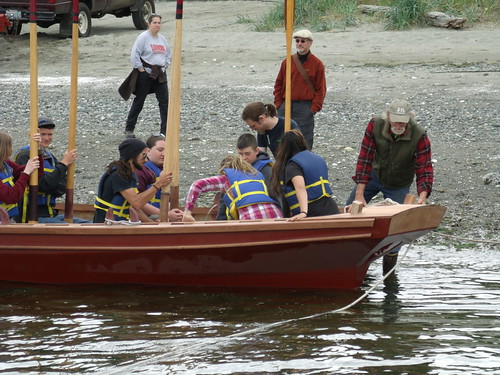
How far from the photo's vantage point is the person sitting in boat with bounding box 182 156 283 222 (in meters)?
7.70

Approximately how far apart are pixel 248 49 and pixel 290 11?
35.3 feet

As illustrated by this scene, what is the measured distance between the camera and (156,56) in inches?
504

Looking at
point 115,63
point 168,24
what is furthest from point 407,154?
point 168,24

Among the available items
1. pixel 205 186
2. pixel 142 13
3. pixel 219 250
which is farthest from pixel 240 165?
pixel 142 13

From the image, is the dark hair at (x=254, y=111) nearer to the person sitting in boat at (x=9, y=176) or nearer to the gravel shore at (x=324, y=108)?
the person sitting in boat at (x=9, y=176)

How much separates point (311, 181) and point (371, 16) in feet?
45.9

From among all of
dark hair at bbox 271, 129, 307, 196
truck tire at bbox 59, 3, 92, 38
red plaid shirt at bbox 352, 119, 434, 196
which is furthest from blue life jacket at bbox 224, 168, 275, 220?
truck tire at bbox 59, 3, 92, 38

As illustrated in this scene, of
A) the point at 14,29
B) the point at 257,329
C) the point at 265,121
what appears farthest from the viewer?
the point at 14,29

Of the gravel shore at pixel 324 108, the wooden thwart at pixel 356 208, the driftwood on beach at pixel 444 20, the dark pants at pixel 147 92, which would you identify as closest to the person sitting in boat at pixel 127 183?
the wooden thwart at pixel 356 208

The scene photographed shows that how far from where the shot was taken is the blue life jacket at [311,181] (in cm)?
757

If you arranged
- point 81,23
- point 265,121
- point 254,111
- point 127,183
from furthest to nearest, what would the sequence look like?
point 81,23, point 265,121, point 254,111, point 127,183

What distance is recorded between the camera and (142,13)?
869 inches

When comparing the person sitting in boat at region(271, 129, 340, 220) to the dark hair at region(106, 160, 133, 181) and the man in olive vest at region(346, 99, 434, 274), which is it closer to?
→ the man in olive vest at region(346, 99, 434, 274)

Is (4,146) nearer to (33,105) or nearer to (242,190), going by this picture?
(33,105)
